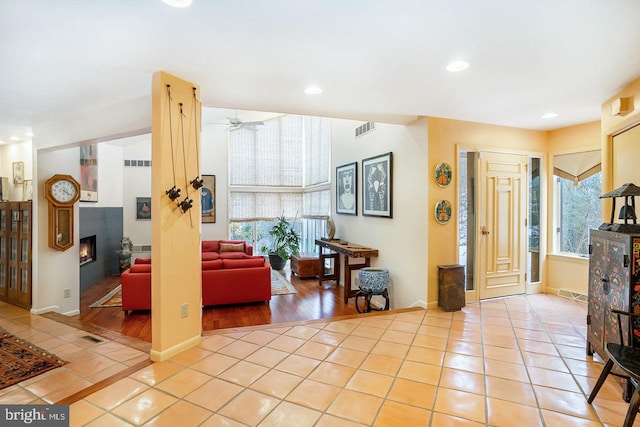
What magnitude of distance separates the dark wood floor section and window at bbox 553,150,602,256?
3186mm

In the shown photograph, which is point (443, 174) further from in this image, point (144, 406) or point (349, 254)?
point (144, 406)

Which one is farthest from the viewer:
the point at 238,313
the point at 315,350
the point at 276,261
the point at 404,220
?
the point at 276,261

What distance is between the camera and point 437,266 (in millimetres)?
3867

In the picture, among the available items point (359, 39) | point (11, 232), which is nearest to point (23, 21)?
point (359, 39)

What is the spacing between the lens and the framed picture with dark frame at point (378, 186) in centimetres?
452

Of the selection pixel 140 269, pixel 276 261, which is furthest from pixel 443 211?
pixel 276 261

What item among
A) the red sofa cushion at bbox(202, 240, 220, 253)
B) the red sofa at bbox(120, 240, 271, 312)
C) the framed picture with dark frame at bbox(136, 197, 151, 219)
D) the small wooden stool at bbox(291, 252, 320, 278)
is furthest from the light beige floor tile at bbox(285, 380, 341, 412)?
the framed picture with dark frame at bbox(136, 197, 151, 219)

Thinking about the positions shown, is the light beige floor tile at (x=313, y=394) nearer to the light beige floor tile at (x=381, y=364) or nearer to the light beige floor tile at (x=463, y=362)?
the light beige floor tile at (x=381, y=364)

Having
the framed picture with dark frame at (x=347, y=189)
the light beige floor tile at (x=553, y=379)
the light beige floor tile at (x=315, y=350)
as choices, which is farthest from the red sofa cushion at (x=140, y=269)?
the light beige floor tile at (x=553, y=379)

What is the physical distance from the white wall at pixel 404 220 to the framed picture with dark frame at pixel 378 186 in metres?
0.08

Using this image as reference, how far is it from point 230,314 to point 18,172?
13.4ft

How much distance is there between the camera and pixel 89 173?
613cm

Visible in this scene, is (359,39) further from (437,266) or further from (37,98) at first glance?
(37,98)

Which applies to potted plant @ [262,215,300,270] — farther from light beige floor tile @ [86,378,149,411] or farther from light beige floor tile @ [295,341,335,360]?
light beige floor tile @ [86,378,149,411]
